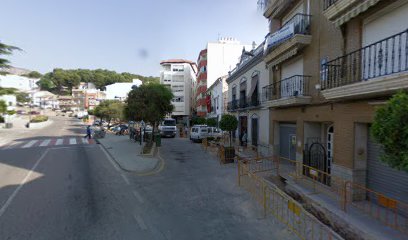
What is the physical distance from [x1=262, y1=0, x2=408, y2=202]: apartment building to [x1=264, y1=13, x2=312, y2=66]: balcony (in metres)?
0.04

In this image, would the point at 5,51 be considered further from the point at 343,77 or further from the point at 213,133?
the point at 343,77

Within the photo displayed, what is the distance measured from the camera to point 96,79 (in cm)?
13112

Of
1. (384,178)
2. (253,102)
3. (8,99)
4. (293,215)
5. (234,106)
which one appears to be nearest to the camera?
(293,215)

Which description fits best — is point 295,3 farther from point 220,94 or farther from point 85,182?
point 220,94

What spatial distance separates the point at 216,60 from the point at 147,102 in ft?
92.3

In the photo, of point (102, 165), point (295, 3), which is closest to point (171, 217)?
point (102, 165)

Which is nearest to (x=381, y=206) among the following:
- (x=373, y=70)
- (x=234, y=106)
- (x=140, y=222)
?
(x=373, y=70)

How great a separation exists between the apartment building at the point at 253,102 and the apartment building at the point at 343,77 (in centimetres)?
313

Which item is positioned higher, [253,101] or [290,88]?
[290,88]

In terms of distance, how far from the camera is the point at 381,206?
667 cm

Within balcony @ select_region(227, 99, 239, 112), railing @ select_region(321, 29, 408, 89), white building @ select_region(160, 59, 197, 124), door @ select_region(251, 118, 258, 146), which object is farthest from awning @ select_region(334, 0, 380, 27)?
white building @ select_region(160, 59, 197, 124)

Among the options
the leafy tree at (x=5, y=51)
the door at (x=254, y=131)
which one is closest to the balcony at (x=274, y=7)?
the door at (x=254, y=131)

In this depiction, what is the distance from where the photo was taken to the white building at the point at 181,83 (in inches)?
2510

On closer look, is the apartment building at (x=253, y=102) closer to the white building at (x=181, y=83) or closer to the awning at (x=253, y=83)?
the awning at (x=253, y=83)
